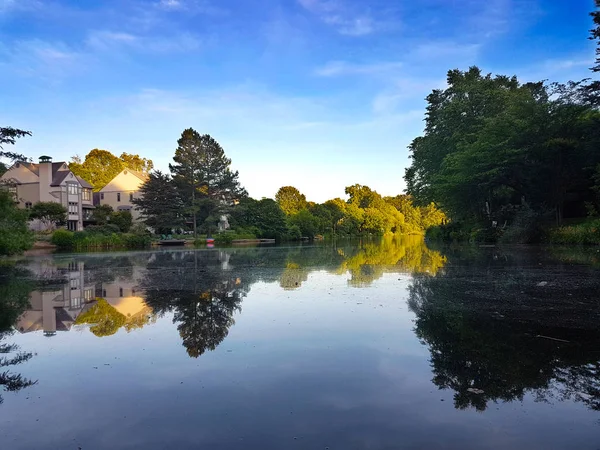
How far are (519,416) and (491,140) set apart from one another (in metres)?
30.9

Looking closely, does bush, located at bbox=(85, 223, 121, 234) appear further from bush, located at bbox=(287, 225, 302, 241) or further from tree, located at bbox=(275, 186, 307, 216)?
tree, located at bbox=(275, 186, 307, 216)

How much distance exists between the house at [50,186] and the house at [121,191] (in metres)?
7.81

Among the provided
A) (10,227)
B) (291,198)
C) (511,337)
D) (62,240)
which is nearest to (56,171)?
(62,240)

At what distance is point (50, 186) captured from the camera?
2192 inches

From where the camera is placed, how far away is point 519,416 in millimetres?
3689

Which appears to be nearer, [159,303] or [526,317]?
[526,317]

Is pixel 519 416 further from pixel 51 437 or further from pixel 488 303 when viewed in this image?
pixel 488 303

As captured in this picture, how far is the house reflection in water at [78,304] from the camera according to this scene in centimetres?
780

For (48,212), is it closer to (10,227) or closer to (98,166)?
(10,227)

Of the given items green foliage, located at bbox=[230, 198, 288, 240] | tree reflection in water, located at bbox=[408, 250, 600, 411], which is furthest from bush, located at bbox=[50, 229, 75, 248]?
tree reflection in water, located at bbox=[408, 250, 600, 411]

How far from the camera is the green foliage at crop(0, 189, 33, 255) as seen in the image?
2184 centimetres

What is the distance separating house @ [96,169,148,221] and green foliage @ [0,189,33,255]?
1701 inches

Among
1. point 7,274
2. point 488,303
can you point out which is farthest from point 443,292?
point 7,274

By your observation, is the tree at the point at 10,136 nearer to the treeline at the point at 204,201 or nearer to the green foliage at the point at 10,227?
the green foliage at the point at 10,227
